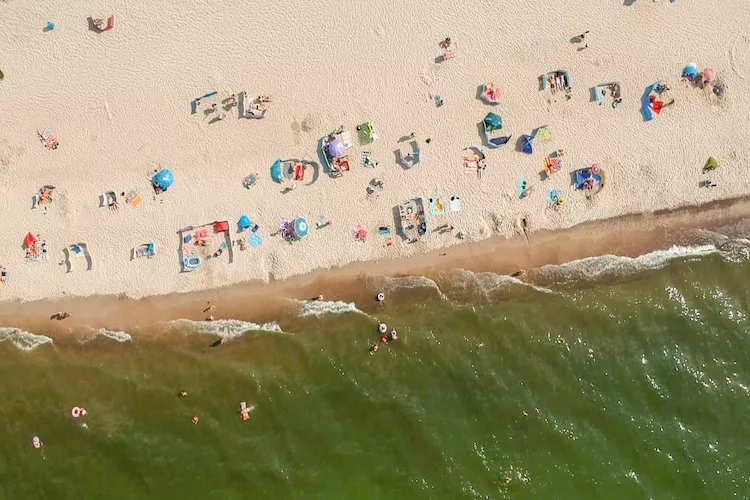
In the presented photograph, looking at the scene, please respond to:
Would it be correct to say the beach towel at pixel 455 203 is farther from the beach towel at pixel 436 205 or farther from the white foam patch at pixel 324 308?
the white foam patch at pixel 324 308

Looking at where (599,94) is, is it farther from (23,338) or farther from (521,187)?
(23,338)

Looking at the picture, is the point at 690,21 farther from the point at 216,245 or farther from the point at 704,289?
the point at 216,245

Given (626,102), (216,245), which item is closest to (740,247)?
(626,102)

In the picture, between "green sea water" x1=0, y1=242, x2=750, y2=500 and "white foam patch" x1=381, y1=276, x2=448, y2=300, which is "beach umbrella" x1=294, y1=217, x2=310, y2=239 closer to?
"green sea water" x1=0, y1=242, x2=750, y2=500

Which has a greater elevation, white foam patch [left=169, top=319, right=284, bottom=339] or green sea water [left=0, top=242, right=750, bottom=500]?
white foam patch [left=169, top=319, right=284, bottom=339]

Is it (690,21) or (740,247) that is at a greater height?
(690,21)

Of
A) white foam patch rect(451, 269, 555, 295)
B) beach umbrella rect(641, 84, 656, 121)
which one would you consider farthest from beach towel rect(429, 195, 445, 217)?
beach umbrella rect(641, 84, 656, 121)
